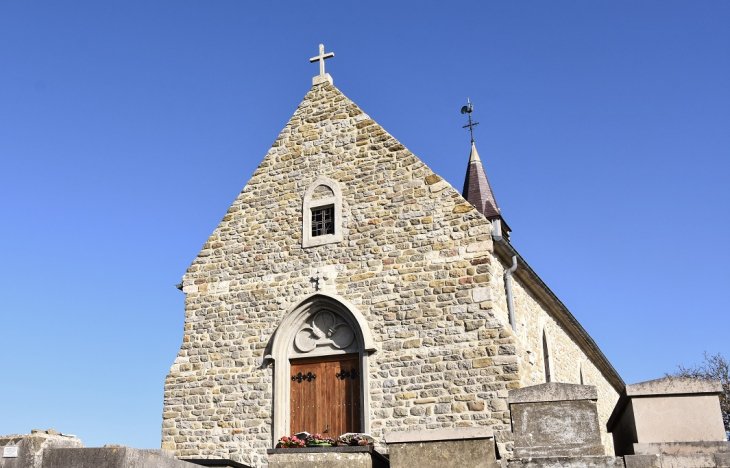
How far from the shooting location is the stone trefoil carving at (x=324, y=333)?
12281 millimetres

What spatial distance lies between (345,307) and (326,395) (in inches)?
60.5

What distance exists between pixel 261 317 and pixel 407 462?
6.39 meters

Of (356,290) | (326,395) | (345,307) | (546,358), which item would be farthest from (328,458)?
(546,358)

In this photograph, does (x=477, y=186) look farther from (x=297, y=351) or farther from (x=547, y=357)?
(x=297, y=351)

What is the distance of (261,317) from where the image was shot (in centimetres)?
1284

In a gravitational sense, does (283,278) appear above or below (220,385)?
above

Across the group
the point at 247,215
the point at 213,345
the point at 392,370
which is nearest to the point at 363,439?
the point at 392,370

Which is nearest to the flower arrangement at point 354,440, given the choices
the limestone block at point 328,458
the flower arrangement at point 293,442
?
the flower arrangement at point 293,442

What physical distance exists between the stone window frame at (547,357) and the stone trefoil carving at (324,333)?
13.8 feet

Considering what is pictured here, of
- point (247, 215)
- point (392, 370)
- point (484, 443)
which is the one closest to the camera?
point (484, 443)

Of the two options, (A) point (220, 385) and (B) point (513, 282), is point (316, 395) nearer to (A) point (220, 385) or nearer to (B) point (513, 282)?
(A) point (220, 385)

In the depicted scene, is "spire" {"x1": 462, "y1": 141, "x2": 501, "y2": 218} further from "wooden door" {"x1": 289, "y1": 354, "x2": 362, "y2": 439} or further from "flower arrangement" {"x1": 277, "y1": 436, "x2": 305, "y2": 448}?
"flower arrangement" {"x1": 277, "y1": 436, "x2": 305, "y2": 448}

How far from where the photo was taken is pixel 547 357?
14.4 m

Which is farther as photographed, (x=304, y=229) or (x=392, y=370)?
(x=304, y=229)
